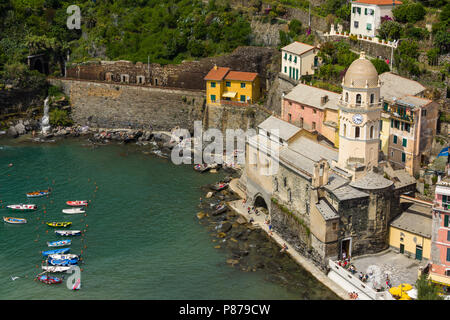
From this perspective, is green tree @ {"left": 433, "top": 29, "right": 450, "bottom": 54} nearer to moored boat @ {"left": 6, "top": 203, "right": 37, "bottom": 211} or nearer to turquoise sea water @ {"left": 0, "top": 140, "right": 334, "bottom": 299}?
turquoise sea water @ {"left": 0, "top": 140, "right": 334, "bottom": 299}

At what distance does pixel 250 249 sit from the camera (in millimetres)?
69000

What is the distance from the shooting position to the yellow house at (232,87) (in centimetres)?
9525

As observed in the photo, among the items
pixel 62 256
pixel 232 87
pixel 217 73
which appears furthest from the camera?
pixel 217 73

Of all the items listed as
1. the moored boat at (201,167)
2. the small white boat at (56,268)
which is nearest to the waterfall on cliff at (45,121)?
the moored boat at (201,167)

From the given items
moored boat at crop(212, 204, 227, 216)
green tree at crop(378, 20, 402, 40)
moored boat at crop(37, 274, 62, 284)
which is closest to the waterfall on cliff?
moored boat at crop(212, 204, 227, 216)

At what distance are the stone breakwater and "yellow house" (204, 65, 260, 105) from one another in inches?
784

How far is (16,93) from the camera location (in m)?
107

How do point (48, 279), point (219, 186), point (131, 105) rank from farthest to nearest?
point (131, 105) → point (219, 186) → point (48, 279)

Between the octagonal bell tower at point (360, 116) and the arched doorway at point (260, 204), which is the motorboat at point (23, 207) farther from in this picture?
the octagonal bell tower at point (360, 116)

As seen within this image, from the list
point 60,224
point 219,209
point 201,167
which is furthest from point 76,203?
point 201,167

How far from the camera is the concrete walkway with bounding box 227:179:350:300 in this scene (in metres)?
61.2

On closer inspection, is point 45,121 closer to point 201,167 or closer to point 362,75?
point 201,167

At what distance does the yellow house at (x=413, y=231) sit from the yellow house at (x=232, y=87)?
3529 cm

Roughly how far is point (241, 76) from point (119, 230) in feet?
105
